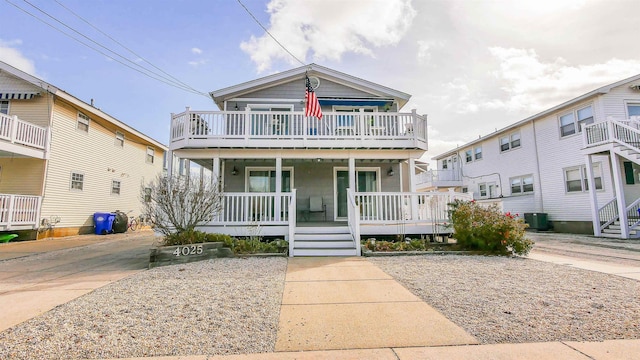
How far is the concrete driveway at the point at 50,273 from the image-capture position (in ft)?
13.0

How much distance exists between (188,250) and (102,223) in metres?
11.7

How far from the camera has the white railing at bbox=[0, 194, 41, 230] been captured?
10789 mm

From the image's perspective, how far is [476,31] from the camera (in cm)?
1040

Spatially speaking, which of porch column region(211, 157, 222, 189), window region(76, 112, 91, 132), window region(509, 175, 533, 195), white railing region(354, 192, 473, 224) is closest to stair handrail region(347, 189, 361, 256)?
white railing region(354, 192, 473, 224)

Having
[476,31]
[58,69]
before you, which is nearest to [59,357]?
[476,31]

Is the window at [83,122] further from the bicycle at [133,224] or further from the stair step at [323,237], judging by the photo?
the stair step at [323,237]

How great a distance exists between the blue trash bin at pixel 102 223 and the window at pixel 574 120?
2463 cm

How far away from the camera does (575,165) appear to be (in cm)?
1518

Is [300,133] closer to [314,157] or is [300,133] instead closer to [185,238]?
[314,157]

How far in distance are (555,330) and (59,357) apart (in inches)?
187

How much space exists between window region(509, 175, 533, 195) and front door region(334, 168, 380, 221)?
12045 millimetres

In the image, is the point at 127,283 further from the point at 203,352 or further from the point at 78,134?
the point at 78,134

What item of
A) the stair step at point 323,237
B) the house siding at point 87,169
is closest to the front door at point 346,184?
the stair step at point 323,237

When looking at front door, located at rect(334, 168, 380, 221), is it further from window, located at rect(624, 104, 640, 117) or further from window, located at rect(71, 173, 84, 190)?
window, located at rect(624, 104, 640, 117)
